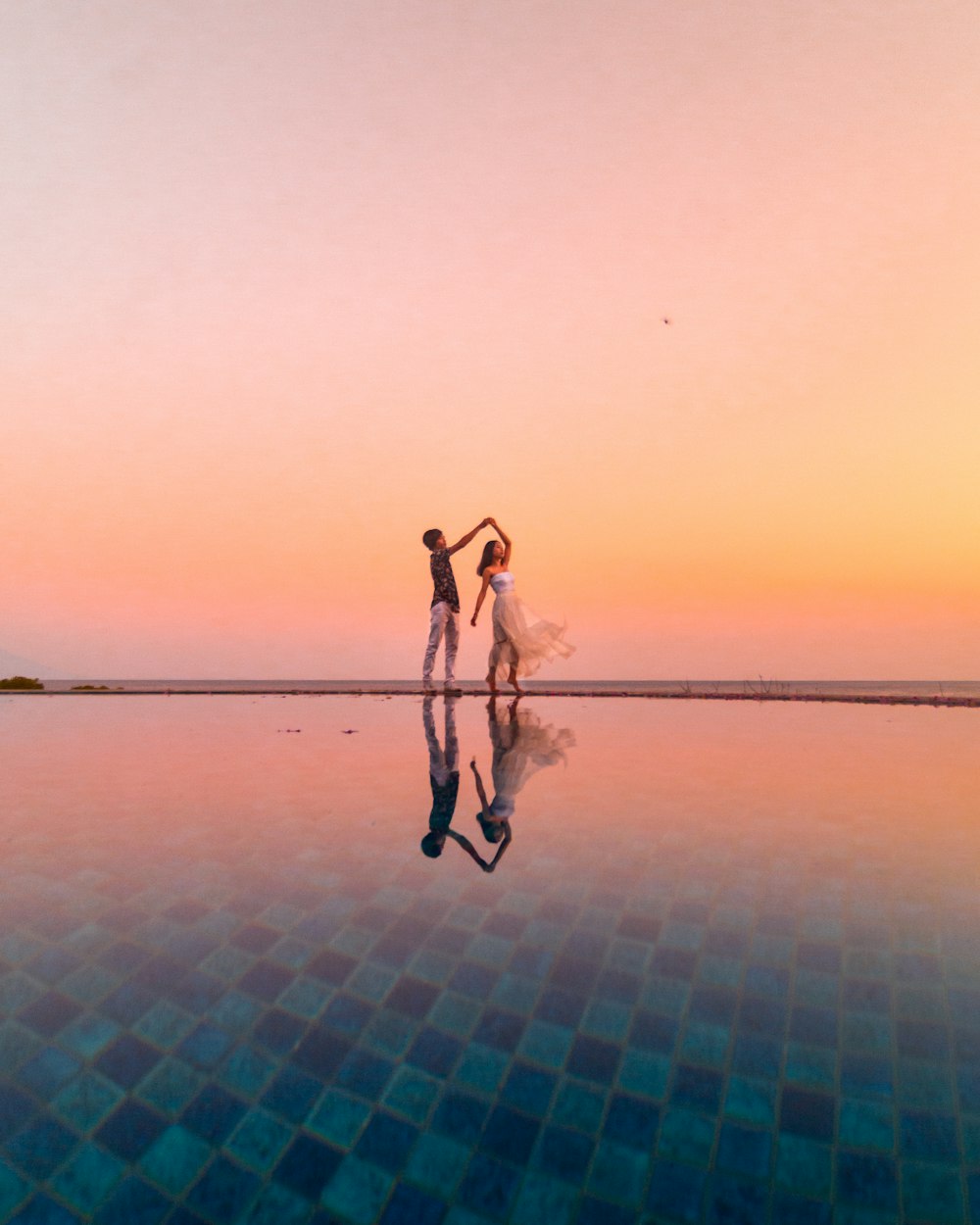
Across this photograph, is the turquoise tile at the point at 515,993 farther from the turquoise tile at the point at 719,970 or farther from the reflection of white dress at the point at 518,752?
the reflection of white dress at the point at 518,752

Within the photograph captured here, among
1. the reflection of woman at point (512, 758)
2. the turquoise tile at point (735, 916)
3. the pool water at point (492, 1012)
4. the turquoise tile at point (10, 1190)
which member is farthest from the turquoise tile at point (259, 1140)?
the reflection of woman at point (512, 758)

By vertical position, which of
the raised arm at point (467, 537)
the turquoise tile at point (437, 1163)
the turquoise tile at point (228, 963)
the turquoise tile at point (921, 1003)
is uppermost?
the raised arm at point (467, 537)

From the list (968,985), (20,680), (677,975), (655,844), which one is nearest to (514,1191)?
(677,975)

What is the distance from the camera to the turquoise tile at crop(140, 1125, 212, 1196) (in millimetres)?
1840

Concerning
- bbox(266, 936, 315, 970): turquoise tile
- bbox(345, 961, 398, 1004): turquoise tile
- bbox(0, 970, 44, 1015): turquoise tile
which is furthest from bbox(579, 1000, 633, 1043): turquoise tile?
bbox(0, 970, 44, 1015): turquoise tile

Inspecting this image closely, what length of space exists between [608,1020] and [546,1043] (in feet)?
0.95

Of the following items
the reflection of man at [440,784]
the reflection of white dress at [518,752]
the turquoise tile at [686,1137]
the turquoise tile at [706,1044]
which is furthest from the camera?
the reflection of white dress at [518,752]

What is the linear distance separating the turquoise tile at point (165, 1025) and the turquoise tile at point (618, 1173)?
65.0 inches

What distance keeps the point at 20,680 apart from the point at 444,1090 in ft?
98.7

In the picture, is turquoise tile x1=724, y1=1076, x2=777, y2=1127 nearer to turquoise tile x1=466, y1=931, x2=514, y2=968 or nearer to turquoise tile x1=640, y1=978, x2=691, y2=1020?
turquoise tile x1=640, y1=978, x2=691, y2=1020

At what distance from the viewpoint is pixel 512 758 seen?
7.59 m

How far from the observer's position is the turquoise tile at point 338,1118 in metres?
1.97

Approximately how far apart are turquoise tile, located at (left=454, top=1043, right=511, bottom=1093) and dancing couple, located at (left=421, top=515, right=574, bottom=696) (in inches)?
490

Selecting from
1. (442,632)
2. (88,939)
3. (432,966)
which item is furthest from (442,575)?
(432,966)
